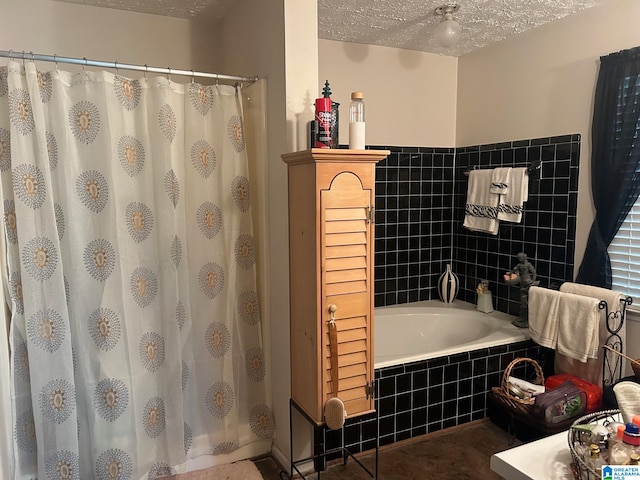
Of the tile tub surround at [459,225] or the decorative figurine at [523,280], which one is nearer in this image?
the tile tub surround at [459,225]

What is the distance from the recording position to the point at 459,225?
3676mm

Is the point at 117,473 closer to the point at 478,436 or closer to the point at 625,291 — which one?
the point at 478,436

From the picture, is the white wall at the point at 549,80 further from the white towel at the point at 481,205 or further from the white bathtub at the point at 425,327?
the white bathtub at the point at 425,327

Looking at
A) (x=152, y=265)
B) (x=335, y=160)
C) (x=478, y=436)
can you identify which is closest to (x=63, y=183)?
(x=152, y=265)

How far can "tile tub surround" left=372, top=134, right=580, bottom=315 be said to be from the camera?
2922 millimetres

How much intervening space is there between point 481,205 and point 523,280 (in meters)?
0.58

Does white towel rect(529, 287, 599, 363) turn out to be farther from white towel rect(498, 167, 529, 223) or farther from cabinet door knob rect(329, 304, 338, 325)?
cabinet door knob rect(329, 304, 338, 325)

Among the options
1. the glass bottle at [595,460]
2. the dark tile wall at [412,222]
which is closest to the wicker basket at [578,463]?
the glass bottle at [595,460]

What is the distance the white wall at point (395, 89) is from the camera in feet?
10.6

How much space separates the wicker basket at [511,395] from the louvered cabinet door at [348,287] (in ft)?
2.98

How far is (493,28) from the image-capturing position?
3.01m

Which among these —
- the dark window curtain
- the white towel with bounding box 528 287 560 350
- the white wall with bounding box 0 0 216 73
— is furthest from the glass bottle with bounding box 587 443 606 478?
the white wall with bounding box 0 0 216 73

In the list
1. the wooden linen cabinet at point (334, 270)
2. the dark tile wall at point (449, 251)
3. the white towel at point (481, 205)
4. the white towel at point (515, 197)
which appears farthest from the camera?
the white towel at point (481, 205)

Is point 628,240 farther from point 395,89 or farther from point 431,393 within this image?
point 395,89
